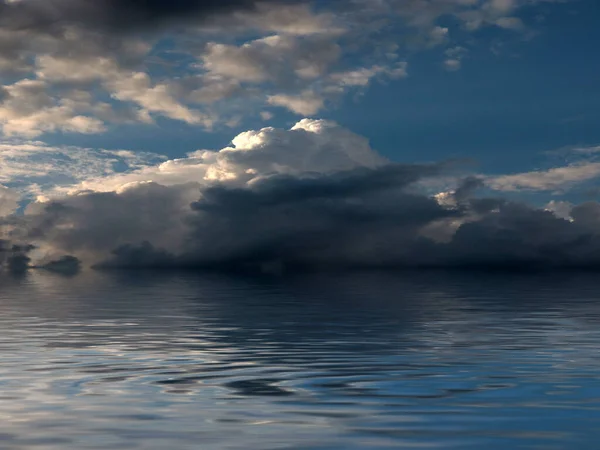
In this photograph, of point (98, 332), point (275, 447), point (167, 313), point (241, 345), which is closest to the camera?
point (275, 447)

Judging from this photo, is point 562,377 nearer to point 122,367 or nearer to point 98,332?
point 122,367

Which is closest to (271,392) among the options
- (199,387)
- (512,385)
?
(199,387)

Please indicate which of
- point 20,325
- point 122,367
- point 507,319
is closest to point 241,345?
point 122,367

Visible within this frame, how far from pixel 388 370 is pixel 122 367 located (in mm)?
10555

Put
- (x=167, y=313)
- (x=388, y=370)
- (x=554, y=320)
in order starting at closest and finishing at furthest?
(x=388, y=370)
(x=554, y=320)
(x=167, y=313)

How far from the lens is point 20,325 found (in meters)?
51.2

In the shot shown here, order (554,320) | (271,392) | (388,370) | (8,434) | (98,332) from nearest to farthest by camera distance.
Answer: (8,434) → (271,392) → (388,370) → (98,332) → (554,320)

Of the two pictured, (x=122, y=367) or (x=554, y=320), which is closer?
(x=122, y=367)

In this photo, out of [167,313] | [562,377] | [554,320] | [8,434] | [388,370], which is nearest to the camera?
[8,434]

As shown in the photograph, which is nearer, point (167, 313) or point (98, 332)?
point (98, 332)

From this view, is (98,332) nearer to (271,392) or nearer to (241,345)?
(241,345)

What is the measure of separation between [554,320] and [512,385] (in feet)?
105

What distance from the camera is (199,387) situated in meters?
24.7

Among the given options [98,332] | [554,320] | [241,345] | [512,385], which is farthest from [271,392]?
[554,320]
